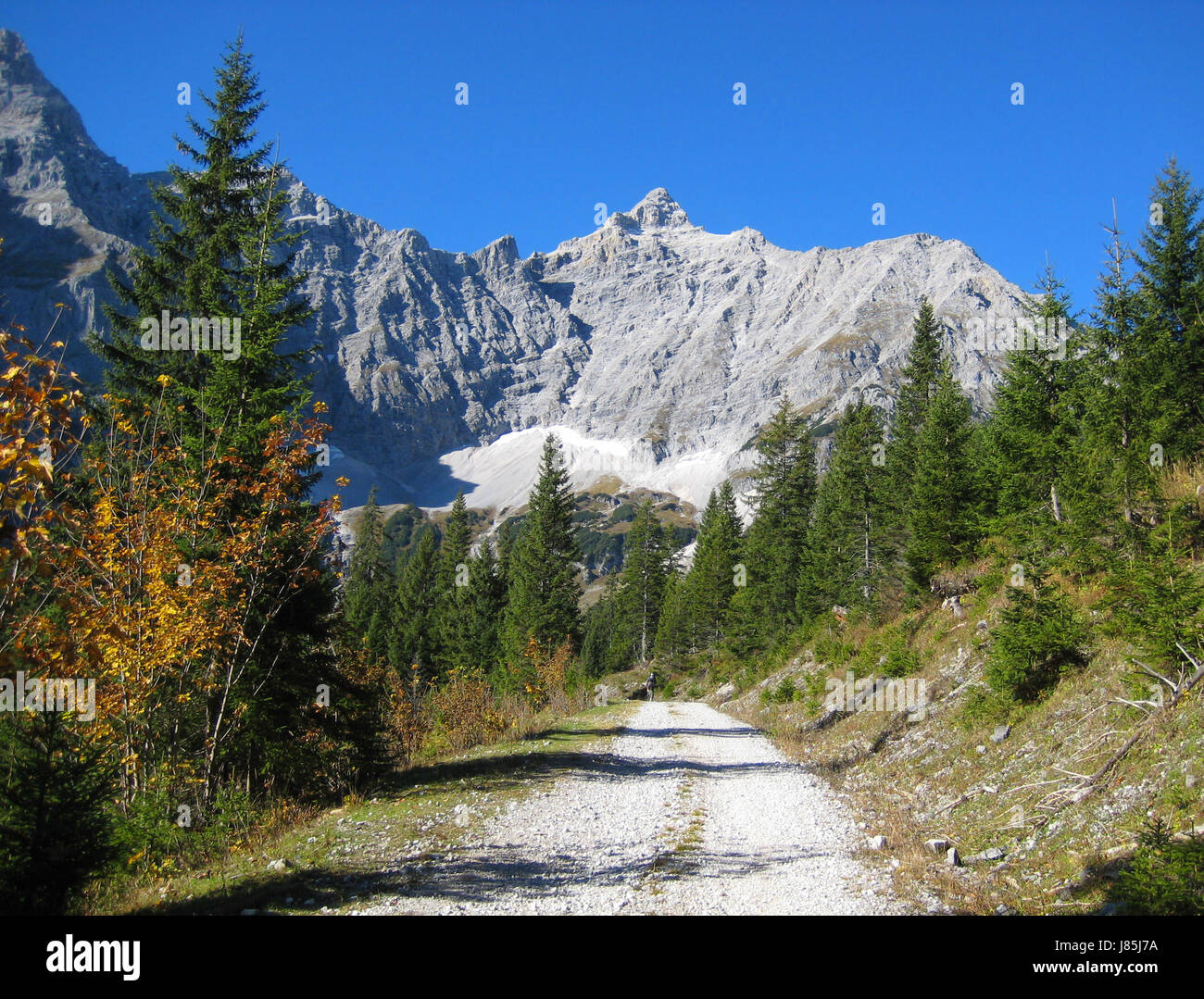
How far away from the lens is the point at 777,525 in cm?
4672

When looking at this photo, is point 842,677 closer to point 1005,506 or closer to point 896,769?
point 1005,506

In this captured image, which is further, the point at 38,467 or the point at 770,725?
the point at 770,725

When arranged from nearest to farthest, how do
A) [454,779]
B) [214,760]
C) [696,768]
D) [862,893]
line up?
[862,893] < [214,760] < [454,779] < [696,768]

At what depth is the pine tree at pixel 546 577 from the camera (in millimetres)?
36062

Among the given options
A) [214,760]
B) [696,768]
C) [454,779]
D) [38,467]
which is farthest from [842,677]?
[38,467]

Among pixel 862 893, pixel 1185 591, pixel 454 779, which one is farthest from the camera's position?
pixel 454 779

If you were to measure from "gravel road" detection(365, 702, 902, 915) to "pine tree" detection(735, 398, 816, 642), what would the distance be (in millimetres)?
27683

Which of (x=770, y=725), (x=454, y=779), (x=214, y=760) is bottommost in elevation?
(x=770, y=725)

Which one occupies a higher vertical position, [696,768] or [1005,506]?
[1005,506]

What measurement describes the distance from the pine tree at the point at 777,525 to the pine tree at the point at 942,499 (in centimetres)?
1824

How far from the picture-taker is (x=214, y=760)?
9820 millimetres

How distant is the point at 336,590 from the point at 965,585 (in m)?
16.2

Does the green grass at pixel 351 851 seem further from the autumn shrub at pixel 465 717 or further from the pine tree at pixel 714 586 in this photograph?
the pine tree at pixel 714 586

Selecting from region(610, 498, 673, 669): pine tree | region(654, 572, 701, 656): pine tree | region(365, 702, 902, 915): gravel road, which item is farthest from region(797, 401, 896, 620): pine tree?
region(610, 498, 673, 669): pine tree
